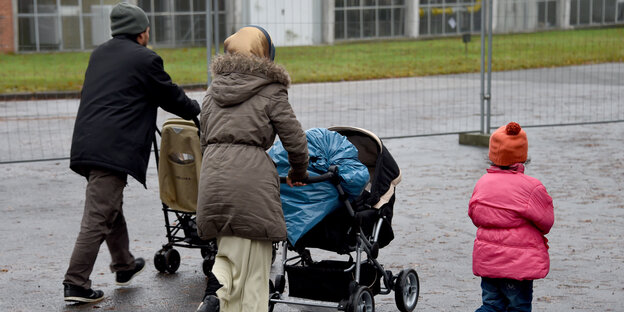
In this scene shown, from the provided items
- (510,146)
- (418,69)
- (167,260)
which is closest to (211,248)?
(167,260)

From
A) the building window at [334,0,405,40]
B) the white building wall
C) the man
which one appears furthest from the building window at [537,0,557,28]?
the man

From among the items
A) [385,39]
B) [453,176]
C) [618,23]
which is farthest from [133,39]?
[618,23]

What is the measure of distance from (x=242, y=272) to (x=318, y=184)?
0.69 metres

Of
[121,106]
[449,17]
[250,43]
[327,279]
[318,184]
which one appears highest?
[449,17]

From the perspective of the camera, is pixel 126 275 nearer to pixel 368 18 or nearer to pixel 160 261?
pixel 160 261

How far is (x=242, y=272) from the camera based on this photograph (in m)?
5.09

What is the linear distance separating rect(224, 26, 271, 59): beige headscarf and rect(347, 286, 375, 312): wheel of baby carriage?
4.75ft

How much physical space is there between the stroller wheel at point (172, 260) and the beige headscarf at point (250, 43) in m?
2.11

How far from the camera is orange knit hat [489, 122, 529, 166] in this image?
4.99m

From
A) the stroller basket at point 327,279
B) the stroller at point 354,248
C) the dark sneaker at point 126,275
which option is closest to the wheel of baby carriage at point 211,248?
the dark sneaker at point 126,275

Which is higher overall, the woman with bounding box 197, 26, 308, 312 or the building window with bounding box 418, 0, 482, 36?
the building window with bounding box 418, 0, 482, 36

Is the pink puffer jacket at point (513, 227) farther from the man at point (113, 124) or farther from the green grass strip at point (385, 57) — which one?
the green grass strip at point (385, 57)

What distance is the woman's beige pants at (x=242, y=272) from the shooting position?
5.08 m

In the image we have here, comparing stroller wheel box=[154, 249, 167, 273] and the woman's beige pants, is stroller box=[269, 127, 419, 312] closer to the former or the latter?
the woman's beige pants
